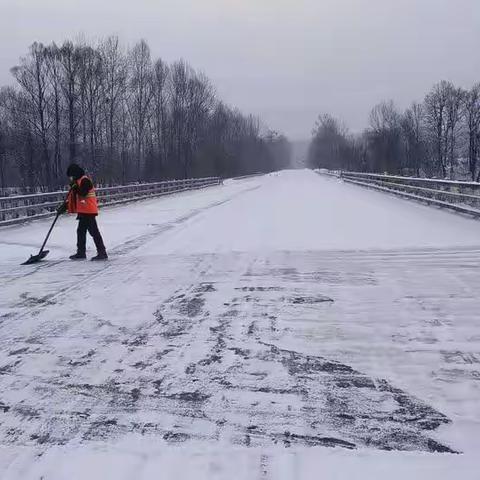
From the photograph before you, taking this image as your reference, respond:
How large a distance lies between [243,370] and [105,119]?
50.2 metres

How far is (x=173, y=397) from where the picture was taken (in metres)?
3.69

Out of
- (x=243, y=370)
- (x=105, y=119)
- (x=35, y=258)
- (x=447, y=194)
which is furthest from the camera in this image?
(x=105, y=119)

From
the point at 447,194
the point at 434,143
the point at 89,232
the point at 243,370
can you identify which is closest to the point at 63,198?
the point at 89,232

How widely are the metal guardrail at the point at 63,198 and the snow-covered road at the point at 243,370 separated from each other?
828 centimetres

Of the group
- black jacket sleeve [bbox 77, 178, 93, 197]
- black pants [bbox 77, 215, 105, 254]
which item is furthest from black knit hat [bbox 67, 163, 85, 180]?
black pants [bbox 77, 215, 105, 254]

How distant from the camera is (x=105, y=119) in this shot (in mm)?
50844

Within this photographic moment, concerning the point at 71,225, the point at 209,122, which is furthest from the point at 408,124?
the point at 71,225

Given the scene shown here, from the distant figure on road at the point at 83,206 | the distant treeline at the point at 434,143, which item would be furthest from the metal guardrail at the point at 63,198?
the distant treeline at the point at 434,143

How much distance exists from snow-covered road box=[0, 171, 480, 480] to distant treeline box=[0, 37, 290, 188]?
1503 inches

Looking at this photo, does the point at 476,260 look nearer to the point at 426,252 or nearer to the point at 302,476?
the point at 426,252

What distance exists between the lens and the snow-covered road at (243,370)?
2.95 metres

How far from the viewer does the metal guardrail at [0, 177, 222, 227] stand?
1616cm

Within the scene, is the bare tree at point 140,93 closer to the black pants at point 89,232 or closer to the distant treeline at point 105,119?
the distant treeline at point 105,119

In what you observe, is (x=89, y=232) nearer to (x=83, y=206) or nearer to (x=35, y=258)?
(x=83, y=206)
